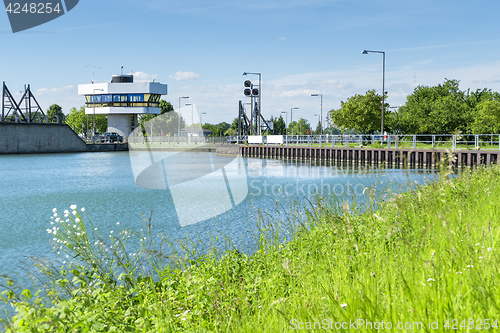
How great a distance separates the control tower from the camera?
379ft

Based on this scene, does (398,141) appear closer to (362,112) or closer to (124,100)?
(362,112)

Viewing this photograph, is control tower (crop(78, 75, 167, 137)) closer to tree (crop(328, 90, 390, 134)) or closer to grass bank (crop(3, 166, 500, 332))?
tree (crop(328, 90, 390, 134))

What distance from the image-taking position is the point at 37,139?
77625 millimetres

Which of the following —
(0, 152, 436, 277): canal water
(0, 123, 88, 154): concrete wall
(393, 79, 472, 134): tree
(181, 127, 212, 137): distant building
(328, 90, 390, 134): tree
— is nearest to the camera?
(181, 127, 212, 137): distant building

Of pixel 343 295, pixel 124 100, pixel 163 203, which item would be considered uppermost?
pixel 124 100

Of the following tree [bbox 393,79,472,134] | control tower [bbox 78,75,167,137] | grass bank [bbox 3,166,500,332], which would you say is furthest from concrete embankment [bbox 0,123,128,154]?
grass bank [bbox 3,166,500,332]

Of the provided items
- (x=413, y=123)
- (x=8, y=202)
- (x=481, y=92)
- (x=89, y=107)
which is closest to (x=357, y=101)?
(x=413, y=123)

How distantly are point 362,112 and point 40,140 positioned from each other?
50.7 meters

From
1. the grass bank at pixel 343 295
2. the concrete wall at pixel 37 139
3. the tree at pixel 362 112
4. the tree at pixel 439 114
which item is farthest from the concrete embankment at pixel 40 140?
the grass bank at pixel 343 295

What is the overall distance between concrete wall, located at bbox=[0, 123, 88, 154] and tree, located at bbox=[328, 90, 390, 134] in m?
45.2

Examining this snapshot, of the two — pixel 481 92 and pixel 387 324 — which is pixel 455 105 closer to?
pixel 481 92

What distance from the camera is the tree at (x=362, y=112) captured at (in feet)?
202

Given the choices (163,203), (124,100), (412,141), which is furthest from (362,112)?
(124,100)

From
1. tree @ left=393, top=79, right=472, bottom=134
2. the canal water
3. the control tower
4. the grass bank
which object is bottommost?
the canal water
